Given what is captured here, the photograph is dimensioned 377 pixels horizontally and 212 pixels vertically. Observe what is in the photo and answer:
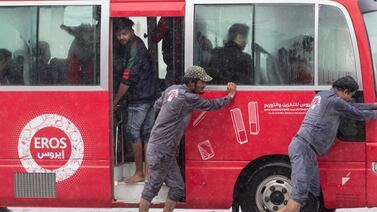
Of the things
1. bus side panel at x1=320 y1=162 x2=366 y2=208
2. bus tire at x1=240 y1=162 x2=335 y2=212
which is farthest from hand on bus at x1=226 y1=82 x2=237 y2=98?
bus side panel at x1=320 y1=162 x2=366 y2=208

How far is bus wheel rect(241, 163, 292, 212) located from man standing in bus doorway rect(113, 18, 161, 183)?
1.35 meters

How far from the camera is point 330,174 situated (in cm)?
772

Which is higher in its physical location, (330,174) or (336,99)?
(336,99)

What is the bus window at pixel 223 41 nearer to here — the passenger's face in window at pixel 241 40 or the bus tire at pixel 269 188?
the passenger's face in window at pixel 241 40

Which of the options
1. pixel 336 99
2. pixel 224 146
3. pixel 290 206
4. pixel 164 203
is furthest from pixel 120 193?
pixel 336 99

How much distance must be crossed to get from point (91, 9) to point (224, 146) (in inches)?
79.6

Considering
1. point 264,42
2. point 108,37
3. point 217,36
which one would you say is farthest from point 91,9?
point 264,42

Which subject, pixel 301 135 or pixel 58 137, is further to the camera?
pixel 58 137

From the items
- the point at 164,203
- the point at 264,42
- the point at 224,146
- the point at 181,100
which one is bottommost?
the point at 164,203

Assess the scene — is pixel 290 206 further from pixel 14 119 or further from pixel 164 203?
pixel 14 119

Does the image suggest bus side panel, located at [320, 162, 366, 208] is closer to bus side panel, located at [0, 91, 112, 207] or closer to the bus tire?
the bus tire

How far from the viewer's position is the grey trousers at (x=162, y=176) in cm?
771

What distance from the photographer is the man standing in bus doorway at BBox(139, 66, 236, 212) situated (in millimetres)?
7570

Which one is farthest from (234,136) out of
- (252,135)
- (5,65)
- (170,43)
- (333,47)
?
(5,65)
